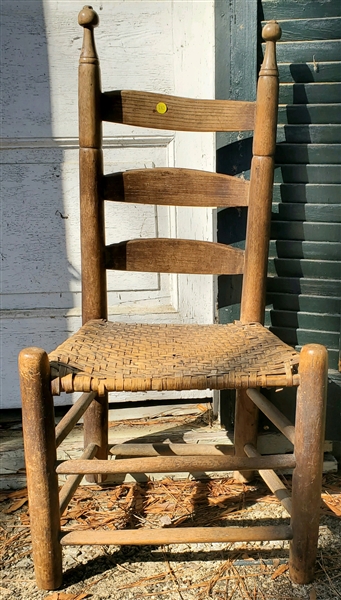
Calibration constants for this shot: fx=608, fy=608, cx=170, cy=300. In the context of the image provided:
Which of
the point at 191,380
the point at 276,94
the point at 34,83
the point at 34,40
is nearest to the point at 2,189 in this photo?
the point at 34,83

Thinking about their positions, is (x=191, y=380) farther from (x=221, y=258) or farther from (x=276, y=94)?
(x=276, y=94)

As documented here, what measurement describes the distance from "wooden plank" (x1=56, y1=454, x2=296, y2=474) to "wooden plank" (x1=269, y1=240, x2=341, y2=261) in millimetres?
602

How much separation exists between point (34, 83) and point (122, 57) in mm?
263

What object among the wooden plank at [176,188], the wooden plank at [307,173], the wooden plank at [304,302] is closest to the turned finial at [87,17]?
the wooden plank at [176,188]

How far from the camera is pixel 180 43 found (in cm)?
173

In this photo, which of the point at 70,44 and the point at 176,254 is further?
the point at 70,44

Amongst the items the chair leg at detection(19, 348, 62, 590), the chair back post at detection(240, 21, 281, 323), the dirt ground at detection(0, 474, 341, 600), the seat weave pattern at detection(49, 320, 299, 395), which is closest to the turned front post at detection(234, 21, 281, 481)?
the chair back post at detection(240, 21, 281, 323)

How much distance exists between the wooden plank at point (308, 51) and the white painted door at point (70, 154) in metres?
0.26

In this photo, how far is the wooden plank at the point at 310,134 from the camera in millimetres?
1525

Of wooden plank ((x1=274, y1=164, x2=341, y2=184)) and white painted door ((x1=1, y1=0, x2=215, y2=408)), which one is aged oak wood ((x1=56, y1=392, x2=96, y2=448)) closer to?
white painted door ((x1=1, y1=0, x2=215, y2=408))

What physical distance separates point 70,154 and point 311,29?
0.75 m

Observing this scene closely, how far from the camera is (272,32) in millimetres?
1400

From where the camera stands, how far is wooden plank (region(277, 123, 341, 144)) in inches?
60.1

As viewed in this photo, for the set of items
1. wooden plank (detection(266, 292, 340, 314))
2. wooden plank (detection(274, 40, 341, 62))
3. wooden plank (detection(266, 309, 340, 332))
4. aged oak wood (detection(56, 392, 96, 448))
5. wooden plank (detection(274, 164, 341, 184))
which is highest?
wooden plank (detection(274, 40, 341, 62))
